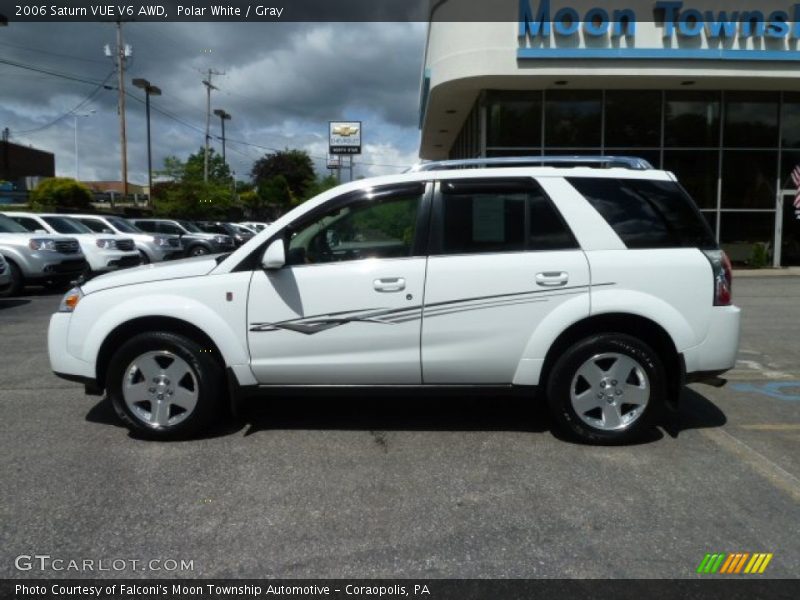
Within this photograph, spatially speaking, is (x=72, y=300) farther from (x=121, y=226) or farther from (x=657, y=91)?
(x=657, y=91)

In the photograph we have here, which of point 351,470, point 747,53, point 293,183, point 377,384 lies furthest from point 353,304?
point 293,183

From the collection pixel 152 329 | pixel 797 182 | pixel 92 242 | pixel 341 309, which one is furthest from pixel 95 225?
pixel 797 182

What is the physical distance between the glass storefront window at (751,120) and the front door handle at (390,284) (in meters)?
18.0

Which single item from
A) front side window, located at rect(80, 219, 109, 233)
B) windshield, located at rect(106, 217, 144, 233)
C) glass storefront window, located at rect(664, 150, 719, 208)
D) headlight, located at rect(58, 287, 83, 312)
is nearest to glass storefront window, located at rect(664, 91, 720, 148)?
glass storefront window, located at rect(664, 150, 719, 208)

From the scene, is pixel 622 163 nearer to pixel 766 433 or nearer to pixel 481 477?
pixel 766 433

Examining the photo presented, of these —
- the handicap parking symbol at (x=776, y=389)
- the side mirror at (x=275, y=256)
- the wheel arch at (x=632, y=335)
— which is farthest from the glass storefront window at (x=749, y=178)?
the side mirror at (x=275, y=256)

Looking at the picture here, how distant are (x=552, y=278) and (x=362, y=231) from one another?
4.44 ft

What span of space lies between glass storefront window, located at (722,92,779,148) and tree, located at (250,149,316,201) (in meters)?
68.9

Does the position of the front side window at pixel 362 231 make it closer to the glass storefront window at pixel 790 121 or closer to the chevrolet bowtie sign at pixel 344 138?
the glass storefront window at pixel 790 121

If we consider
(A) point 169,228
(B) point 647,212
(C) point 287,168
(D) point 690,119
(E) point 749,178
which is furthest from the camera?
(C) point 287,168

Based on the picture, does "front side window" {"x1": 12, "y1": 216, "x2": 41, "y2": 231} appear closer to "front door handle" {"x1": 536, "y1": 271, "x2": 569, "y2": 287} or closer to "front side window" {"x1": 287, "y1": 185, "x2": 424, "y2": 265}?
"front side window" {"x1": 287, "y1": 185, "x2": 424, "y2": 265}

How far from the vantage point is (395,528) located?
3443 millimetres

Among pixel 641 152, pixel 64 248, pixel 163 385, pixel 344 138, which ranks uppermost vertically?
pixel 344 138

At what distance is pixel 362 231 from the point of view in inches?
187
